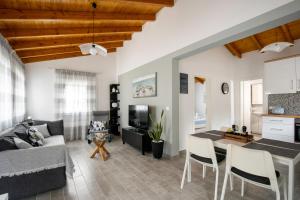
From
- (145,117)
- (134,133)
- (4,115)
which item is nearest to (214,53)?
(145,117)

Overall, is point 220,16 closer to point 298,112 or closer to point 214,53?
point 214,53

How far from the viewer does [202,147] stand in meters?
2.04

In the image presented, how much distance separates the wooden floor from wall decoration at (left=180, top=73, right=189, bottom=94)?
5.47 ft

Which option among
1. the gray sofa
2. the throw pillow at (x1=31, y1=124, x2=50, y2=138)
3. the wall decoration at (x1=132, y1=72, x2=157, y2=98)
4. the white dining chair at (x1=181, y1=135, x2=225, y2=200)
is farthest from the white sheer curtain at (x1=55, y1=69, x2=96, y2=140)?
the white dining chair at (x1=181, y1=135, x2=225, y2=200)

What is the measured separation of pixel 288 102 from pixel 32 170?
19.8 ft

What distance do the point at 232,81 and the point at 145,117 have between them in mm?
3844

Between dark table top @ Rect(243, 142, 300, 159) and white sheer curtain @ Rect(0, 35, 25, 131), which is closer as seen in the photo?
dark table top @ Rect(243, 142, 300, 159)

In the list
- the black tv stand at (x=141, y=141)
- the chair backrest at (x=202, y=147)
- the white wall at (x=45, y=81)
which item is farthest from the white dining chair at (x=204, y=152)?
the white wall at (x=45, y=81)

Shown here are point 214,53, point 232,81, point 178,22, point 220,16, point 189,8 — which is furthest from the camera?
point 232,81

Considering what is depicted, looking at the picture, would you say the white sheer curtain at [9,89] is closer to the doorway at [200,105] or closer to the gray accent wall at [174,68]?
the gray accent wall at [174,68]

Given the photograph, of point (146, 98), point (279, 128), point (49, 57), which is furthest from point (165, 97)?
point (49, 57)

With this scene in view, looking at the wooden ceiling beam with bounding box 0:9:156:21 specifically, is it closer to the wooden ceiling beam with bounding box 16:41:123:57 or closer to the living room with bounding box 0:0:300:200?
the living room with bounding box 0:0:300:200

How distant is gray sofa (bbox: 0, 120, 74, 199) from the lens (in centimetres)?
201

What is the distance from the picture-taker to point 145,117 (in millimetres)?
4012
